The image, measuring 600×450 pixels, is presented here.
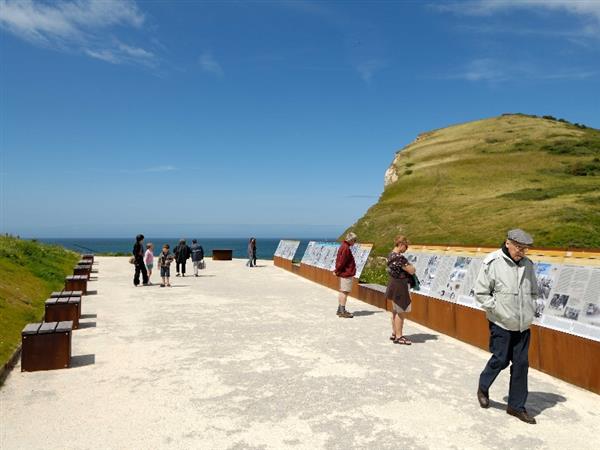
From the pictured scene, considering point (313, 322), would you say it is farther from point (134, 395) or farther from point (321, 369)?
point (134, 395)

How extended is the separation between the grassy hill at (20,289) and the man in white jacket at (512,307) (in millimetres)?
6800

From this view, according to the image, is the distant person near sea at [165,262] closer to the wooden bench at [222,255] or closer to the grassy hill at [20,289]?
the grassy hill at [20,289]

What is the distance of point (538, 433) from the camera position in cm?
493

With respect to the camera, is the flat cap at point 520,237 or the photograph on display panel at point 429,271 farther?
the photograph on display panel at point 429,271

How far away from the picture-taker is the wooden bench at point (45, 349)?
22.9 feet

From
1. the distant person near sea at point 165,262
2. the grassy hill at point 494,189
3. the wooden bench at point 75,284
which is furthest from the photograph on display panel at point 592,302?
the grassy hill at point 494,189

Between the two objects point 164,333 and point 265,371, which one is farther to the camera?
point 164,333

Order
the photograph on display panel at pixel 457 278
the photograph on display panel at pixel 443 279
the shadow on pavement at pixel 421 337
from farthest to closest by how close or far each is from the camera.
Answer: the photograph on display panel at pixel 443 279
the photograph on display panel at pixel 457 278
the shadow on pavement at pixel 421 337

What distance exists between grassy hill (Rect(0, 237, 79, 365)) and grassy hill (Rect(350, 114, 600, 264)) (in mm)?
29229

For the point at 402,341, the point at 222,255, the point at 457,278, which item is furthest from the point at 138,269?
the point at 222,255

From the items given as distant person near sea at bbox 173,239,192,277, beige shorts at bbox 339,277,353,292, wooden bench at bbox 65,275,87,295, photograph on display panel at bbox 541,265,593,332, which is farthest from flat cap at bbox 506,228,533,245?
distant person near sea at bbox 173,239,192,277

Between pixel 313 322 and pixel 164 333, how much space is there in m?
3.31

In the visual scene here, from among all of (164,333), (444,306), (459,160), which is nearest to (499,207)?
(459,160)

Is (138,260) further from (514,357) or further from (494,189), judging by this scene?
(494,189)
